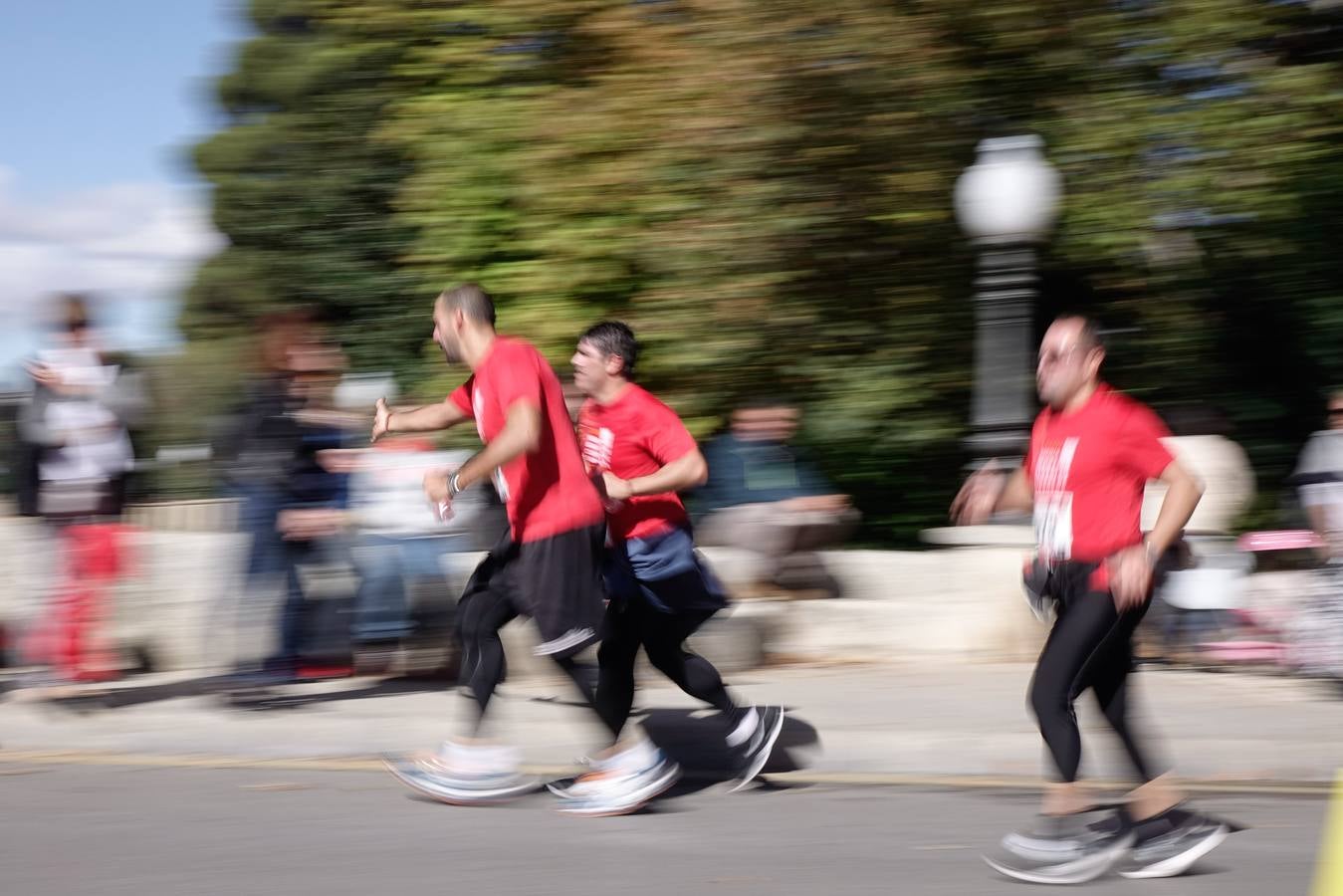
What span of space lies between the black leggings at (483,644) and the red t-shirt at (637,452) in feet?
1.64

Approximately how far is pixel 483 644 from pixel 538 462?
0.66m

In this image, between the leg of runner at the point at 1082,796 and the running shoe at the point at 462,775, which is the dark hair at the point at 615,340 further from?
the leg of runner at the point at 1082,796

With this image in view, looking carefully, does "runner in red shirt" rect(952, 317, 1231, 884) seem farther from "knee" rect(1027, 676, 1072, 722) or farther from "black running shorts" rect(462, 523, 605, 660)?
"black running shorts" rect(462, 523, 605, 660)

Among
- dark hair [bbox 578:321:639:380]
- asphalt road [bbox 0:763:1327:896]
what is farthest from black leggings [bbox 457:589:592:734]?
dark hair [bbox 578:321:639:380]

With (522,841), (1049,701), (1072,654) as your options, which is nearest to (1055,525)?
(1072,654)

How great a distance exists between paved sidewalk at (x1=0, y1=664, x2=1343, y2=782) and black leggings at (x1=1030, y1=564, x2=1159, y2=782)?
4.84 feet

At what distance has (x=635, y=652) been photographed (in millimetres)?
5887

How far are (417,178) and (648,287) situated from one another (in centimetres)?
342

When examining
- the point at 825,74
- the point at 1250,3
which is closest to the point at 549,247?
the point at 825,74

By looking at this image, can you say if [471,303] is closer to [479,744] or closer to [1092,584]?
[479,744]

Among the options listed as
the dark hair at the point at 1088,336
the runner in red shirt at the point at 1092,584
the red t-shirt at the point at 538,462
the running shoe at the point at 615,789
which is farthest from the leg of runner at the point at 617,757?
the dark hair at the point at 1088,336

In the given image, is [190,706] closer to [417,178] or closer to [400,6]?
[417,178]

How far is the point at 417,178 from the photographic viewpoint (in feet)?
46.2

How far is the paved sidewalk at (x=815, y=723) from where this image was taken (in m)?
6.35
